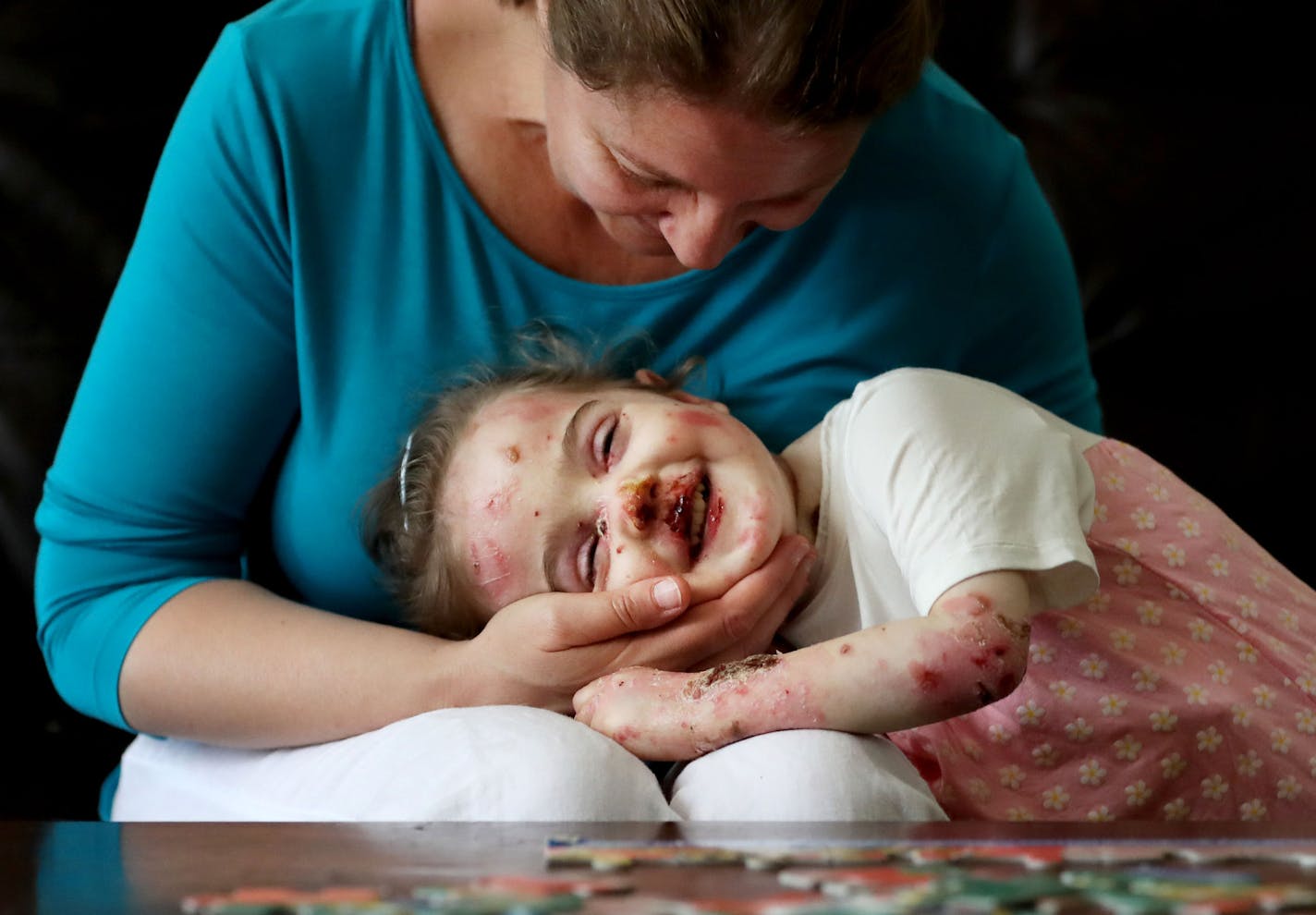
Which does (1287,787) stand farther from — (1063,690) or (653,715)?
(653,715)

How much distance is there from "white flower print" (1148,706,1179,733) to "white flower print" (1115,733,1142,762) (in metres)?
0.02

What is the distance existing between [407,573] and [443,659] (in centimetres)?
24

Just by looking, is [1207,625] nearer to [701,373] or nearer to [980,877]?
[701,373]

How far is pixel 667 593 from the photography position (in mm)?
1130

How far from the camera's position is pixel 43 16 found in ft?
5.51

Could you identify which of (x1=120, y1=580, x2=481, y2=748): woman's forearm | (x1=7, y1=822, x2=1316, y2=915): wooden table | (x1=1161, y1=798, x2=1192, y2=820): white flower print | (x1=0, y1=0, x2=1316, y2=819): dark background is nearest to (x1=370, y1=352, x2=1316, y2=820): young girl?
(x1=1161, y1=798, x2=1192, y2=820): white flower print

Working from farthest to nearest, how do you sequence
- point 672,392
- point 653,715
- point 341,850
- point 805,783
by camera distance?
point 672,392 → point 653,715 → point 805,783 → point 341,850

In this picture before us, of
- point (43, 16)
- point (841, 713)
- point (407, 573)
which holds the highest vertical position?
point (43, 16)

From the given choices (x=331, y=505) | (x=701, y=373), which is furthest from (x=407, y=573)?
(x=701, y=373)

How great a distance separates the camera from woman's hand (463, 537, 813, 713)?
1.13m

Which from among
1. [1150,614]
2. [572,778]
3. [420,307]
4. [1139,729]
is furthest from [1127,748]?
[420,307]

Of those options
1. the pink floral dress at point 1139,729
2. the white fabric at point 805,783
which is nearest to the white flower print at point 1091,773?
the pink floral dress at point 1139,729

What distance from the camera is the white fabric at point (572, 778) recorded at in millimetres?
915

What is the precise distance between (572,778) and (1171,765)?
1.72ft
